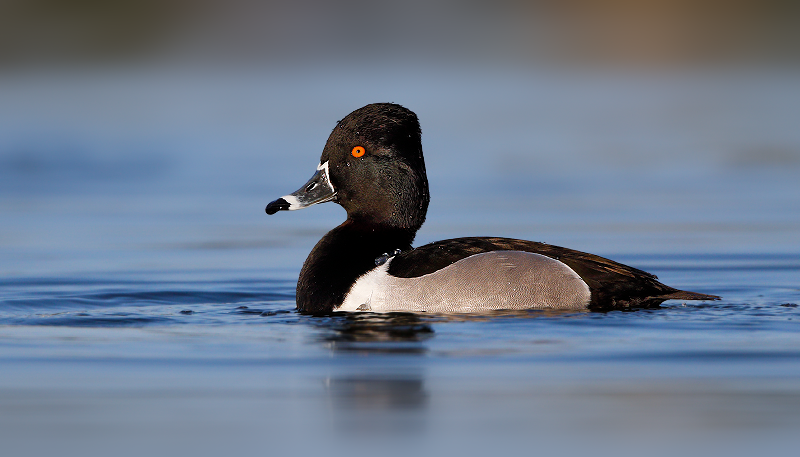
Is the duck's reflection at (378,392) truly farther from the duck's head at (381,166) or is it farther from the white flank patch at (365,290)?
the duck's head at (381,166)

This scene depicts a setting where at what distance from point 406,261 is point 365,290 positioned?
31 centimetres

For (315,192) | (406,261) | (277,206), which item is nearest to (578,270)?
(406,261)

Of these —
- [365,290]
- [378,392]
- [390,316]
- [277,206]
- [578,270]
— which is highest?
[277,206]

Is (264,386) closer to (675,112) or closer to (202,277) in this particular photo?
(202,277)

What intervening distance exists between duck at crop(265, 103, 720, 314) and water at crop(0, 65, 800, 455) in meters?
0.15

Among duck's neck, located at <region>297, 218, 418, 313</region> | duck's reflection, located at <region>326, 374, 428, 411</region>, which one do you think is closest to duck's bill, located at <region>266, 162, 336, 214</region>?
duck's neck, located at <region>297, 218, 418, 313</region>

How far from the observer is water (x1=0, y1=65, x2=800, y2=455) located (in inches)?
218

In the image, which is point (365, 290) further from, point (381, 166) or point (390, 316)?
point (381, 166)

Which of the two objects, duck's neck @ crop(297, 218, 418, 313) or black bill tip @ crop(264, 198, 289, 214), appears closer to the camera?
duck's neck @ crop(297, 218, 418, 313)

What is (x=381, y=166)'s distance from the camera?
28.8 feet

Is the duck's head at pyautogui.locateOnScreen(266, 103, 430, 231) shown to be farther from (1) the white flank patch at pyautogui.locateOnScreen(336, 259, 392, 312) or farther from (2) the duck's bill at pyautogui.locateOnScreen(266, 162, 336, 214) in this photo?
(1) the white flank patch at pyautogui.locateOnScreen(336, 259, 392, 312)

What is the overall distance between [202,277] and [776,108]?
1922 cm

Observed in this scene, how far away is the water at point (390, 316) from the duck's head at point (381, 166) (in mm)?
919

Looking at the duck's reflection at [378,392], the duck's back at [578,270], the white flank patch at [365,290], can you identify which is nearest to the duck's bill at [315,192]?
the white flank patch at [365,290]
